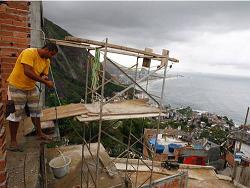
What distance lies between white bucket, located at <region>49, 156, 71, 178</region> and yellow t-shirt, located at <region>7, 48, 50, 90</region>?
1493 millimetres

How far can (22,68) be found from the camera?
4.46 m

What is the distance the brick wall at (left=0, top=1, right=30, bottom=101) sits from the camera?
545 centimetres

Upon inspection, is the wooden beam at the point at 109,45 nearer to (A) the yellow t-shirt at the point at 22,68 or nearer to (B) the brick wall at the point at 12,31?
(A) the yellow t-shirt at the point at 22,68

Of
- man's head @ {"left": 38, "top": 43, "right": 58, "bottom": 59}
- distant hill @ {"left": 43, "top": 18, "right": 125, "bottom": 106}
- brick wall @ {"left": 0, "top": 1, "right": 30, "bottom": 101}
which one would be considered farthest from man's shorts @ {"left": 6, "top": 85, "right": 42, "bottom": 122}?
distant hill @ {"left": 43, "top": 18, "right": 125, "bottom": 106}

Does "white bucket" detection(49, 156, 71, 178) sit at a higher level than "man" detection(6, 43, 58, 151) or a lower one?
lower

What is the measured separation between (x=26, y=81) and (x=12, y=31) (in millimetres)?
1682

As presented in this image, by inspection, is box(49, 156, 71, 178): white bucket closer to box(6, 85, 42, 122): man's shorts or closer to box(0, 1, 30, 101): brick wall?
box(6, 85, 42, 122): man's shorts

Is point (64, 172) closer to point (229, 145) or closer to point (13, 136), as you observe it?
point (13, 136)

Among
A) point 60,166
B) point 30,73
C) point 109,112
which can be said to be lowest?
point 60,166

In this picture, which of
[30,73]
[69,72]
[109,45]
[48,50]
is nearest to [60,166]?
[30,73]

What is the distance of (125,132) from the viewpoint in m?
30.3

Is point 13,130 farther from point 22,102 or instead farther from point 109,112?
point 109,112

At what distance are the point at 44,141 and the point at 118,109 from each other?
156cm

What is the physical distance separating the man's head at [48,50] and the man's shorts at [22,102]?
673 millimetres
